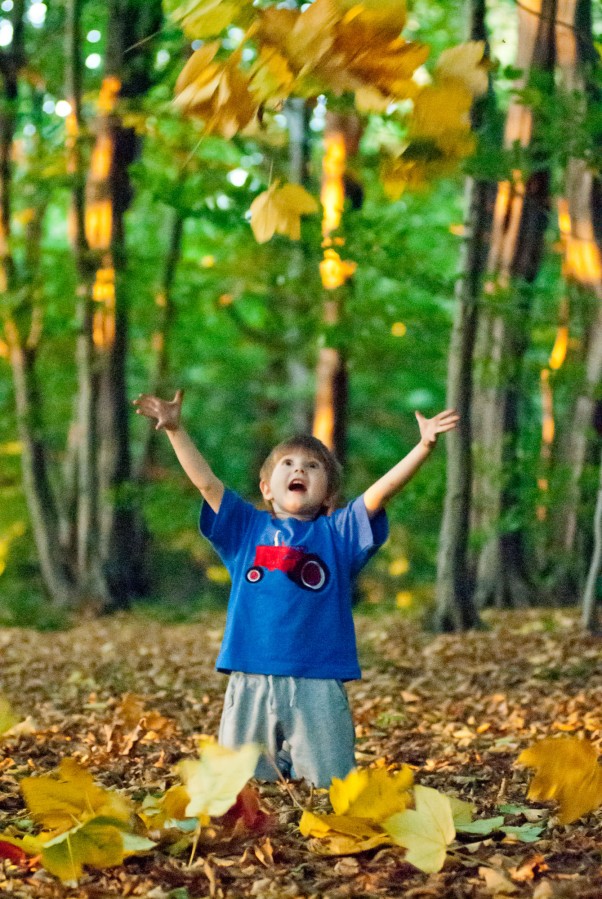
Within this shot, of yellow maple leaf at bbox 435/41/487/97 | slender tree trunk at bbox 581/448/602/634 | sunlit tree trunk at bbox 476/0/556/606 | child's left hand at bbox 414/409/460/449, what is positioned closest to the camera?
yellow maple leaf at bbox 435/41/487/97

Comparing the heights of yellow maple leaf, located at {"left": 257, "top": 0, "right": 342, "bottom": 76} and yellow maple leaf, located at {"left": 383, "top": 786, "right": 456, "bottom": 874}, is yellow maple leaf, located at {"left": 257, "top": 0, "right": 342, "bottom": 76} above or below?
above

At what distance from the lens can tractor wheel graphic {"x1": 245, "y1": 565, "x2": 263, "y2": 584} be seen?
3531 mm

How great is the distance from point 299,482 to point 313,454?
0.10 meters

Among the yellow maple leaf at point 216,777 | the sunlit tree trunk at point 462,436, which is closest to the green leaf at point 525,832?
the yellow maple leaf at point 216,777

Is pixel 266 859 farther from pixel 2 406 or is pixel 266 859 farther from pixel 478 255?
pixel 2 406

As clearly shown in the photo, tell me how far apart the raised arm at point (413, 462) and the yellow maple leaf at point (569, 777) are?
859mm

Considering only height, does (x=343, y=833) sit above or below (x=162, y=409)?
below

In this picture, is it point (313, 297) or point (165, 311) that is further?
point (165, 311)

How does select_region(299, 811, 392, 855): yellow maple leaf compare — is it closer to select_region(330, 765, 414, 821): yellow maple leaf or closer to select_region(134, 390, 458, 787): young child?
select_region(330, 765, 414, 821): yellow maple leaf

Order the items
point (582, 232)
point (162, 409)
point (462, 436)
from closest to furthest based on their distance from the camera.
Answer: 1. point (162, 409)
2. point (462, 436)
3. point (582, 232)

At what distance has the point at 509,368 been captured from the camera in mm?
8617

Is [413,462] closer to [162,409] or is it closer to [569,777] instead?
[162,409]

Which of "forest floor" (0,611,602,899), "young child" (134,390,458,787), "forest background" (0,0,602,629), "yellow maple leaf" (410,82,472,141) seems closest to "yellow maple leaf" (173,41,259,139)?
"yellow maple leaf" (410,82,472,141)

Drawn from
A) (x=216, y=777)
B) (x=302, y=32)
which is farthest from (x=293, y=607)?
(x=302, y=32)
